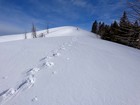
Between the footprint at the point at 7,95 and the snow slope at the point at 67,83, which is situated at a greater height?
the snow slope at the point at 67,83

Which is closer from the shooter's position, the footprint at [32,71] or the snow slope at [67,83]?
the snow slope at [67,83]

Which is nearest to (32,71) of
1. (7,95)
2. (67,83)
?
(7,95)

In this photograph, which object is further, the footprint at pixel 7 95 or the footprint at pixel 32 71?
the footprint at pixel 32 71

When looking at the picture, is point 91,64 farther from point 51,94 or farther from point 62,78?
point 51,94

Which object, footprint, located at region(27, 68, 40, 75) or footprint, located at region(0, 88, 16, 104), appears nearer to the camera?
footprint, located at region(0, 88, 16, 104)

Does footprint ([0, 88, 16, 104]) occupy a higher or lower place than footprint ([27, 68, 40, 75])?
lower

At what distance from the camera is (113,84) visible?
2.13 m

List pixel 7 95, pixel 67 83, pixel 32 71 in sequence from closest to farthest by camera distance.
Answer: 1. pixel 7 95
2. pixel 67 83
3. pixel 32 71

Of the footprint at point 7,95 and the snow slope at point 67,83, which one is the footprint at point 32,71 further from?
the footprint at point 7,95

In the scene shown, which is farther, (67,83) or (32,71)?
(32,71)

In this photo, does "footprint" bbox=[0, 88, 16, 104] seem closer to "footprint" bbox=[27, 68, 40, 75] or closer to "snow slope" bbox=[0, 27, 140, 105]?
"snow slope" bbox=[0, 27, 140, 105]

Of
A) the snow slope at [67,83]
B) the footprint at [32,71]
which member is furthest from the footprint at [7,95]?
the footprint at [32,71]

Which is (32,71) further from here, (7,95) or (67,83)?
(67,83)

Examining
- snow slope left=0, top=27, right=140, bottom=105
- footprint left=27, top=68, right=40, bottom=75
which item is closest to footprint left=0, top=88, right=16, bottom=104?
snow slope left=0, top=27, right=140, bottom=105
